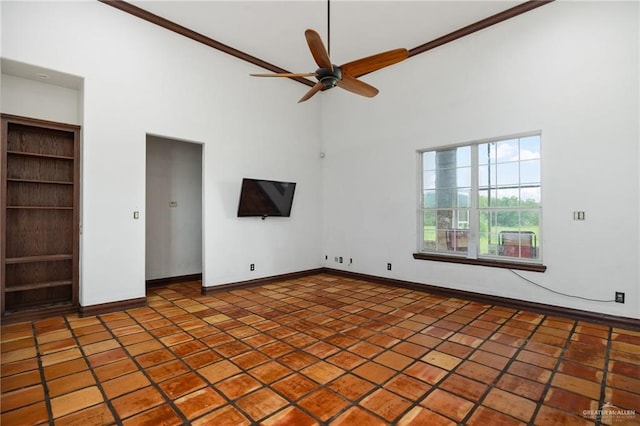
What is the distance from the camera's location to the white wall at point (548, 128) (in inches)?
134

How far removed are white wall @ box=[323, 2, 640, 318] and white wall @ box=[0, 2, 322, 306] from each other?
6.65 ft

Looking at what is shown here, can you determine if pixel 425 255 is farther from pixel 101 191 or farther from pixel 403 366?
pixel 101 191

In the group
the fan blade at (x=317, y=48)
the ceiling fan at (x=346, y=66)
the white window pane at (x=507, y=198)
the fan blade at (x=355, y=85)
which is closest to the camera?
the fan blade at (x=317, y=48)

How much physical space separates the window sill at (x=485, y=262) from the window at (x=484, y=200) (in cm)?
11

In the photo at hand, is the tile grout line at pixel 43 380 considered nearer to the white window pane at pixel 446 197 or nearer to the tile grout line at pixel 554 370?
the tile grout line at pixel 554 370

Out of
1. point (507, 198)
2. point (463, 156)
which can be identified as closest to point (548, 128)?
point (507, 198)

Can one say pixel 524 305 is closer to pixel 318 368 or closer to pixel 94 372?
pixel 318 368

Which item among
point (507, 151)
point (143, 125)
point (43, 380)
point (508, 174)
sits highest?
point (143, 125)

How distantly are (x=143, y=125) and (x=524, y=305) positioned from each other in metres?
5.53

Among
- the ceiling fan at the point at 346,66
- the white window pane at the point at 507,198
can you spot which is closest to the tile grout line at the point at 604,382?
the white window pane at the point at 507,198

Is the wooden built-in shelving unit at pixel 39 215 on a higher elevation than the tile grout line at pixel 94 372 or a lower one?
higher

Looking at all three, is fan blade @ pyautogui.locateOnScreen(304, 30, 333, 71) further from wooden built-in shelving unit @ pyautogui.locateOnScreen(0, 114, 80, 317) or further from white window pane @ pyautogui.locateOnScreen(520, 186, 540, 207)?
wooden built-in shelving unit @ pyautogui.locateOnScreen(0, 114, 80, 317)

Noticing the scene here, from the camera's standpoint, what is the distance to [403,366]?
2.53m

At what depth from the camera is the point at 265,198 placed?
5.43 m
